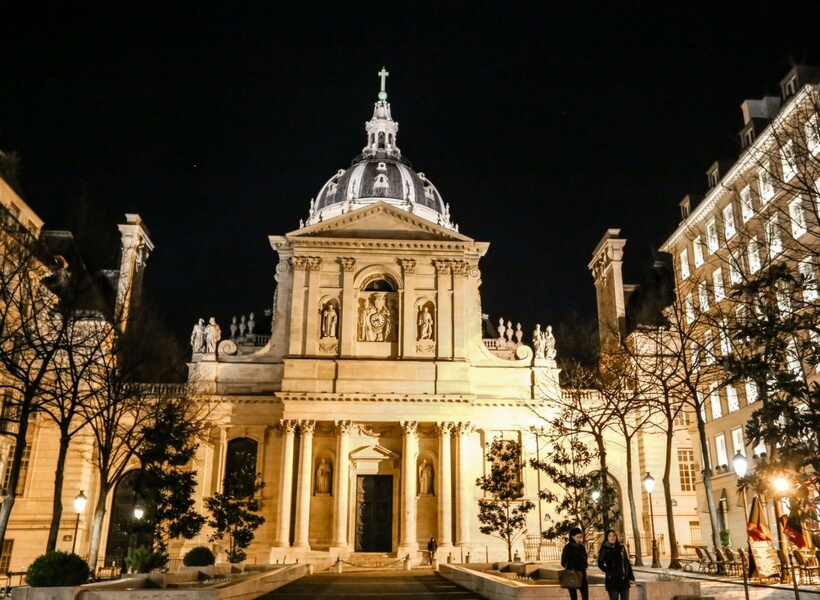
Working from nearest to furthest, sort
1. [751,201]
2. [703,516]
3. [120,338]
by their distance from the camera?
[120,338] → [751,201] → [703,516]

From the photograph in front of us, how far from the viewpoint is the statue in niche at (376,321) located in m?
44.3

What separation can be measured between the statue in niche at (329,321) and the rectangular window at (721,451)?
72.1 ft

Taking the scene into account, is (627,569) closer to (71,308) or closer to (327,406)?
(71,308)

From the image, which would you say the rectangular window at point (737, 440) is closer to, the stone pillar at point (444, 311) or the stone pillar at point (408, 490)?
the stone pillar at point (444, 311)

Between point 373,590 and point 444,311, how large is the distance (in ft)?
77.3

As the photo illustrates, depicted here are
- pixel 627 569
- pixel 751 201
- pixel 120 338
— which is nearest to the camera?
pixel 627 569

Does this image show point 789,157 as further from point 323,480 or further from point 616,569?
point 323,480

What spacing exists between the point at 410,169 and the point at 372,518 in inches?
2158

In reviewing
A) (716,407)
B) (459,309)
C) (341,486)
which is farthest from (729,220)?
(341,486)

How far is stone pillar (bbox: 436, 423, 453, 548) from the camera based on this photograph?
3934cm

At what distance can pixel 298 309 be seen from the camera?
4391cm

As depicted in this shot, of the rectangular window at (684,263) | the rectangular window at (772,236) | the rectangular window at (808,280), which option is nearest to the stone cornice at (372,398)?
the rectangular window at (684,263)

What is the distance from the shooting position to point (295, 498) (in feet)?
134

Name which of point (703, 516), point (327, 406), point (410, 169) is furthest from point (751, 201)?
point (410, 169)
